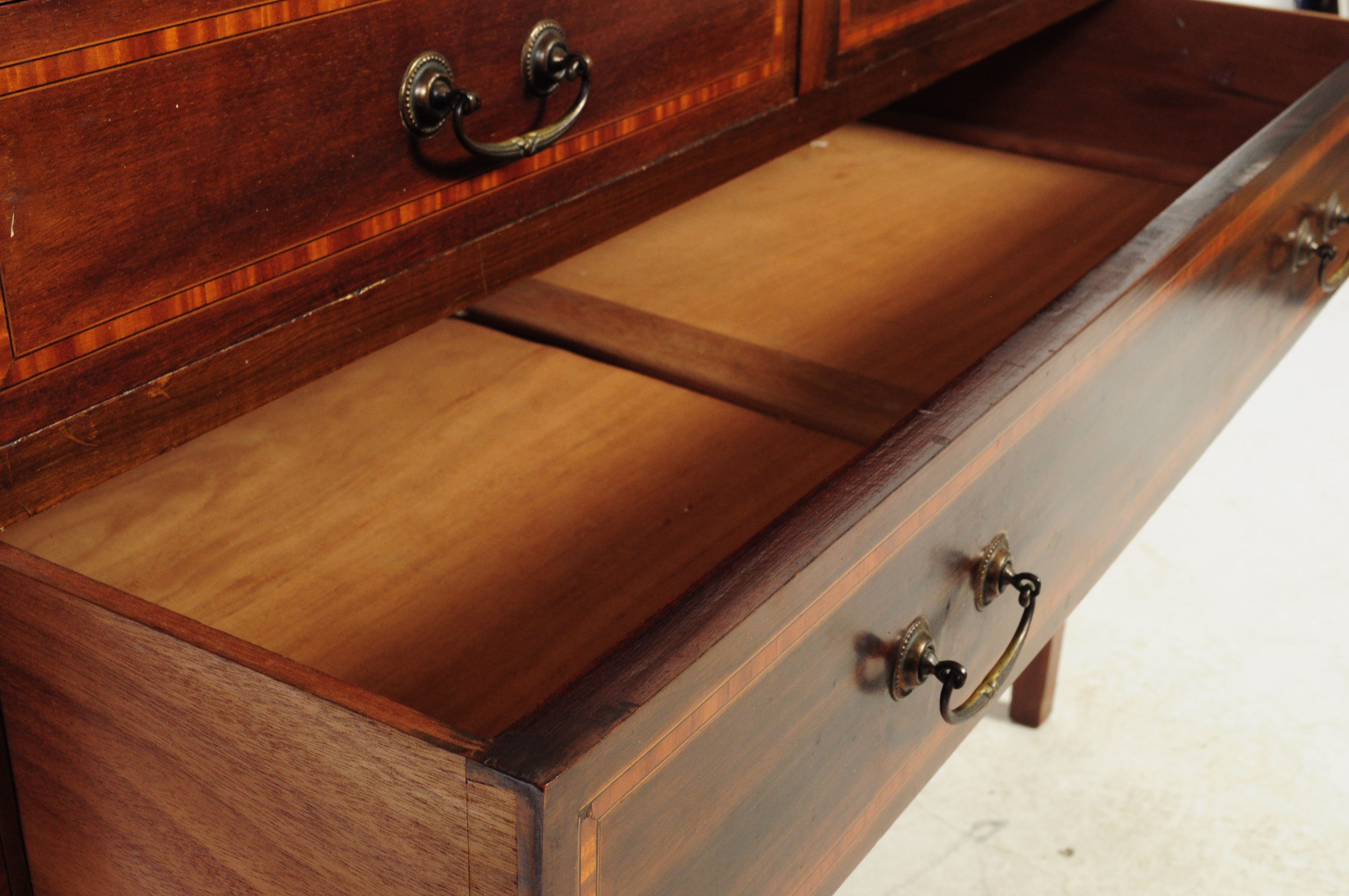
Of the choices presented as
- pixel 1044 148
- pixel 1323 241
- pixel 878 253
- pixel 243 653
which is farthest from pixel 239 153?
pixel 1044 148

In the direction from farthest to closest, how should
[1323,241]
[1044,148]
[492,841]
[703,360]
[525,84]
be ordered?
[1044,148] → [1323,241] → [703,360] → [525,84] → [492,841]

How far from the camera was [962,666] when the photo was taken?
530 millimetres

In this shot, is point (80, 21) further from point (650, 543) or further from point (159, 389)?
point (650, 543)

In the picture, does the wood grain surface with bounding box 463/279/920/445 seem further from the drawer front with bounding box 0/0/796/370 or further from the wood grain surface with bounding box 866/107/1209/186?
the wood grain surface with bounding box 866/107/1209/186

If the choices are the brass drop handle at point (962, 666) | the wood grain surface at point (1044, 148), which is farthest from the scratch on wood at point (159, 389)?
the wood grain surface at point (1044, 148)

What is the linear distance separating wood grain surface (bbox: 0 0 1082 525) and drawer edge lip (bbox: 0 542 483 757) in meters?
0.03

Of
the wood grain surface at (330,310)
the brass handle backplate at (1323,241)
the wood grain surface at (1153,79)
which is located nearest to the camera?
the wood grain surface at (330,310)

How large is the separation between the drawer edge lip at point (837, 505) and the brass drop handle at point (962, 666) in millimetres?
70

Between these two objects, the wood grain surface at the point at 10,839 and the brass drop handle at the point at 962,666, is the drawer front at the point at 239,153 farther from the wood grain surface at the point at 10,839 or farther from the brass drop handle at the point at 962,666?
the brass drop handle at the point at 962,666

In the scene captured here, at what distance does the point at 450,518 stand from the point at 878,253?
42cm

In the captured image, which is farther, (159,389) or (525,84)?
(525,84)

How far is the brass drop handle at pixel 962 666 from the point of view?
1.57 feet

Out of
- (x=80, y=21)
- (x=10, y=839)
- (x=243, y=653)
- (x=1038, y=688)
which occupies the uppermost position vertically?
(x=80, y=21)

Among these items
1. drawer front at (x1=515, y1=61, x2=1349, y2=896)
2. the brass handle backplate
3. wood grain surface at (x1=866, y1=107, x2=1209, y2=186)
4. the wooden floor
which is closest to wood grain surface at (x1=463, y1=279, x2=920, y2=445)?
the wooden floor
